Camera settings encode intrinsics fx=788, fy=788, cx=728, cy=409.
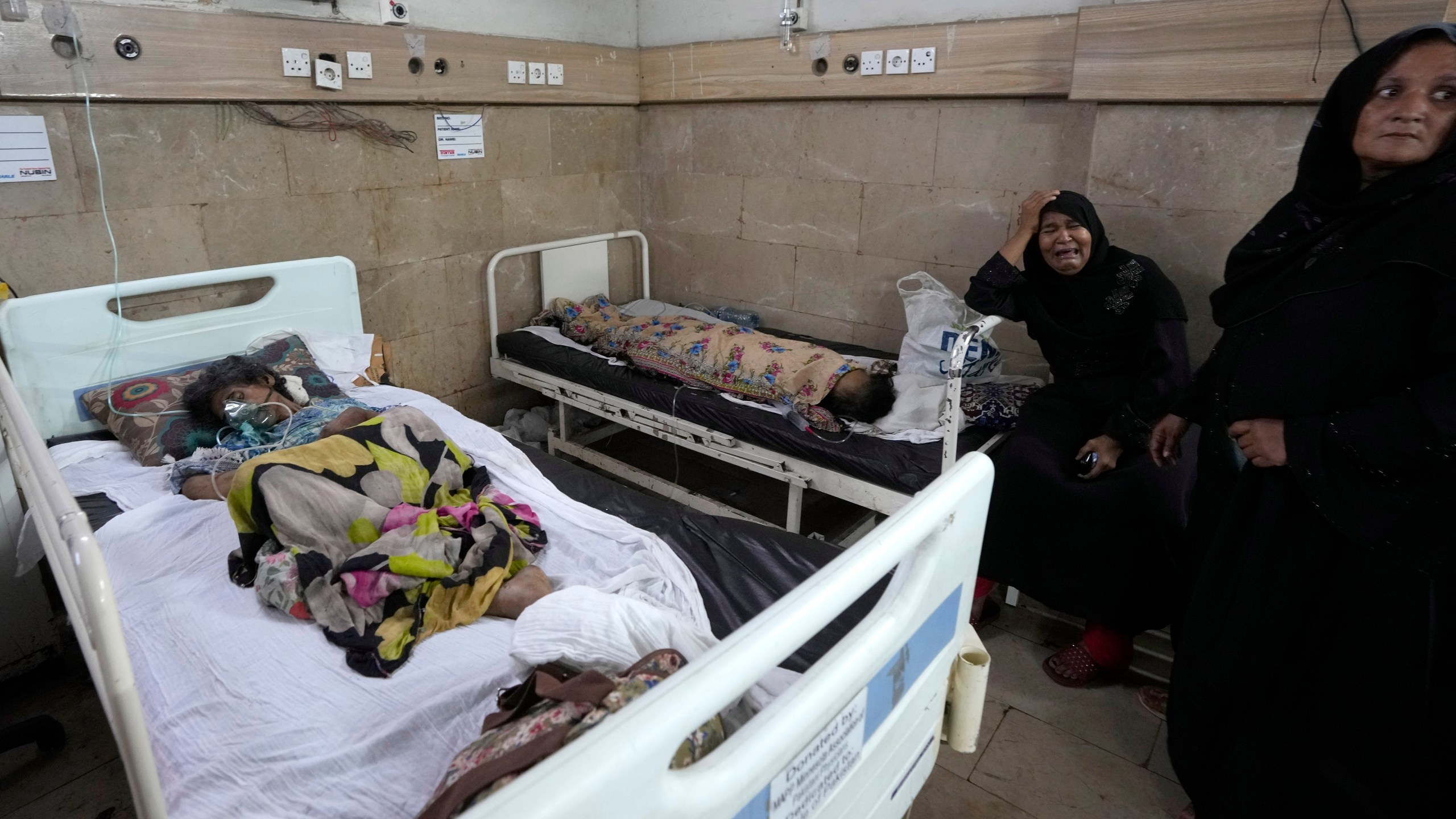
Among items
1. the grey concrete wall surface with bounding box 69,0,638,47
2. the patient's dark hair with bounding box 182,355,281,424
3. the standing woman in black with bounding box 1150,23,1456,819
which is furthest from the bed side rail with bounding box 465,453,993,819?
the grey concrete wall surface with bounding box 69,0,638,47

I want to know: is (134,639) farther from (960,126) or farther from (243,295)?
(960,126)

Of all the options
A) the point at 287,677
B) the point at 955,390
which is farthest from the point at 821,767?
the point at 955,390

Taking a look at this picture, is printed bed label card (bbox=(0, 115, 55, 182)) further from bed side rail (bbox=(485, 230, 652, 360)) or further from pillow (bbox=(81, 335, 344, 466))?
bed side rail (bbox=(485, 230, 652, 360))

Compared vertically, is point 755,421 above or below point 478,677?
above

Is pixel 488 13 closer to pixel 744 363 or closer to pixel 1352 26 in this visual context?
pixel 744 363

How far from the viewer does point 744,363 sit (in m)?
3.04

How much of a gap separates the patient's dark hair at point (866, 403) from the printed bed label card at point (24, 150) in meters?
2.60

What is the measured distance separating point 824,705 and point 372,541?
1361 millimetres

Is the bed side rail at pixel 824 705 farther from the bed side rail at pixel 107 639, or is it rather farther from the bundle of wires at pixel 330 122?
the bundle of wires at pixel 330 122

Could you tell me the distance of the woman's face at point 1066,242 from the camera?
2439mm

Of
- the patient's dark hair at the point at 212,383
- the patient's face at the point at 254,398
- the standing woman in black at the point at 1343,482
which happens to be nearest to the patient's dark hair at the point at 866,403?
the standing woman in black at the point at 1343,482

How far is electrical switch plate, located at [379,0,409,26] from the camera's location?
3.15 m

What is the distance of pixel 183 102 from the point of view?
273cm

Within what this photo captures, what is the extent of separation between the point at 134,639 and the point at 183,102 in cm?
199
